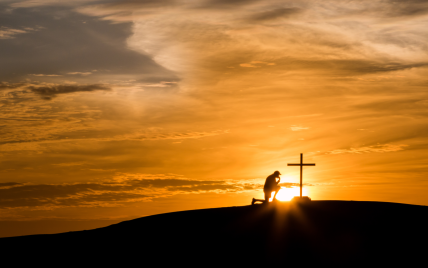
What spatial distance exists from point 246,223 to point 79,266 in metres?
9.36

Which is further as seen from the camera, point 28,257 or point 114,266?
point 28,257

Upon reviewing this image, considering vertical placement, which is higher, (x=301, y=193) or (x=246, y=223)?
(x=301, y=193)

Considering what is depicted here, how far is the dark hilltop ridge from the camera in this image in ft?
67.3

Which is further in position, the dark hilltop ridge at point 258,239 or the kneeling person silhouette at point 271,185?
the kneeling person silhouette at point 271,185

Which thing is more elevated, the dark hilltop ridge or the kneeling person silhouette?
the kneeling person silhouette

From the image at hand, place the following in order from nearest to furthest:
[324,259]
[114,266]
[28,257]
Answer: [324,259]
[114,266]
[28,257]

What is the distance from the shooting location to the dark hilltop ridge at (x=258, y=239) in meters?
20.5

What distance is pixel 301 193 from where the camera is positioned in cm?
3384

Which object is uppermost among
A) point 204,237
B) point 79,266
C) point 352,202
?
point 352,202

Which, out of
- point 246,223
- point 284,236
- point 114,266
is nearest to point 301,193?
point 246,223

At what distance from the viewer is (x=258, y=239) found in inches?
914

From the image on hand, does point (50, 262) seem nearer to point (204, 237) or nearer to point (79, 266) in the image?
point (79, 266)

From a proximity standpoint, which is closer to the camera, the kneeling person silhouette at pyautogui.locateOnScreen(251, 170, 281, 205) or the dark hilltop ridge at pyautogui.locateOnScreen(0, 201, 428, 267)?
the dark hilltop ridge at pyautogui.locateOnScreen(0, 201, 428, 267)

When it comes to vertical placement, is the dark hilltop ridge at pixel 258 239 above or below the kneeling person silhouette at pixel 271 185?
below
